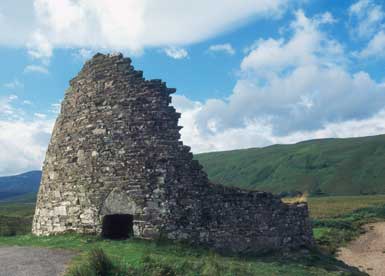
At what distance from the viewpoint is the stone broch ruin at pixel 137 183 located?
12578 millimetres

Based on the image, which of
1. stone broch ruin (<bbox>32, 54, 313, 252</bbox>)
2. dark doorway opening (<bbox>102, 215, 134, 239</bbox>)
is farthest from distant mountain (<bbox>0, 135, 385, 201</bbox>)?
stone broch ruin (<bbox>32, 54, 313, 252</bbox>)

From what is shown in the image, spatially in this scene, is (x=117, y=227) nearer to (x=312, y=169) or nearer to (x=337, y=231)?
(x=337, y=231)

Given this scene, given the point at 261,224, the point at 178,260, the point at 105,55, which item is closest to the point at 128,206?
the point at 178,260

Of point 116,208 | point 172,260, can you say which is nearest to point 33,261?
point 116,208

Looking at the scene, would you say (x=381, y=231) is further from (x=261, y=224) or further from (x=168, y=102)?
(x=168, y=102)

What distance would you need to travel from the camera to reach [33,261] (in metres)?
9.97

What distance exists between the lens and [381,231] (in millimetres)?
37125

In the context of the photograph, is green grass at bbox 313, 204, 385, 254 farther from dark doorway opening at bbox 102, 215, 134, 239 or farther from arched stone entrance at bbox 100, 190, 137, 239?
arched stone entrance at bbox 100, 190, 137, 239

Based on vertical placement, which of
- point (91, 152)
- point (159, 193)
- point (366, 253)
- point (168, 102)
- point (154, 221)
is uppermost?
point (168, 102)

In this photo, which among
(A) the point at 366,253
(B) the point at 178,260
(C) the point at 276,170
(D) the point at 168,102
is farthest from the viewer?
(C) the point at 276,170

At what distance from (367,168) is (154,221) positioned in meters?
133

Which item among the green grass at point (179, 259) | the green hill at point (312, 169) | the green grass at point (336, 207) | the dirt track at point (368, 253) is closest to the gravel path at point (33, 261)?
the green grass at point (179, 259)

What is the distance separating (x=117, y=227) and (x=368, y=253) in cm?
2010

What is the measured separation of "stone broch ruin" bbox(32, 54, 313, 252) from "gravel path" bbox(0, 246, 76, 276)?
202cm
